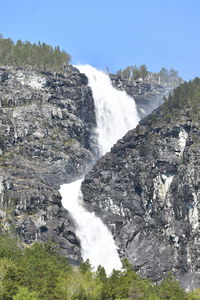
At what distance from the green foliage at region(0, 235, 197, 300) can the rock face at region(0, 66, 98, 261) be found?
24.3 metres

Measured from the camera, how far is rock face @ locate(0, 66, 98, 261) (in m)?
135

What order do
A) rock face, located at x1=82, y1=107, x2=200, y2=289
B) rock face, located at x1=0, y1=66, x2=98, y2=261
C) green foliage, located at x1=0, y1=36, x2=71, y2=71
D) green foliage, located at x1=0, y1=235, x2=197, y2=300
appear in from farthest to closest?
green foliage, located at x1=0, y1=36, x2=71, y2=71 < rock face, located at x1=0, y1=66, x2=98, y2=261 < rock face, located at x1=82, y1=107, x2=200, y2=289 < green foliage, located at x1=0, y1=235, x2=197, y2=300

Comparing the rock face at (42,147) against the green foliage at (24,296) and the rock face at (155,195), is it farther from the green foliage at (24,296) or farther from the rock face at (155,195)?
the green foliage at (24,296)

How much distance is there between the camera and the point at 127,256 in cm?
13675

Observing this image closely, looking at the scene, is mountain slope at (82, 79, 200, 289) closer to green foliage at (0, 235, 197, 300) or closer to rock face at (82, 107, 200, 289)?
rock face at (82, 107, 200, 289)

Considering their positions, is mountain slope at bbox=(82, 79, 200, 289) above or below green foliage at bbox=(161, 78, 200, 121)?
below

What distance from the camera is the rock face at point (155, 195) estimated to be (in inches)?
5261

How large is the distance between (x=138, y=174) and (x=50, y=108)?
41021 mm

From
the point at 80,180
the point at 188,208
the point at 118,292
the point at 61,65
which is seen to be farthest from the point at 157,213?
the point at 61,65

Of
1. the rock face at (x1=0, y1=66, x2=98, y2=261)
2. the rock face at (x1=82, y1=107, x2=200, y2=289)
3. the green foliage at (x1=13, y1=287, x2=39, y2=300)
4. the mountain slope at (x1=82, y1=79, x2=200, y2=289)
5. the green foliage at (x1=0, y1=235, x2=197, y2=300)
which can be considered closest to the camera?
the green foliage at (x1=13, y1=287, x2=39, y2=300)

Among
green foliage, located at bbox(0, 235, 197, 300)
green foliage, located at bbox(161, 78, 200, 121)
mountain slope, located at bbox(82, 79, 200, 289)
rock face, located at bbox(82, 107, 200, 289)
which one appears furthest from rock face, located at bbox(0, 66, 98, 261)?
green foliage, located at bbox(161, 78, 200, 121)

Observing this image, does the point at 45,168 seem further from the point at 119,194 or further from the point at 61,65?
the point at 61,65

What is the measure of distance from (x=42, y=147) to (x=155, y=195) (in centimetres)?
3857

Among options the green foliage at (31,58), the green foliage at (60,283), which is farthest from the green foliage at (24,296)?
the green foliage at (31,58)
